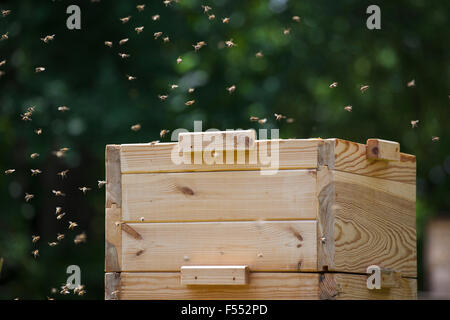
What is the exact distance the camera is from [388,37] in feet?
46.9

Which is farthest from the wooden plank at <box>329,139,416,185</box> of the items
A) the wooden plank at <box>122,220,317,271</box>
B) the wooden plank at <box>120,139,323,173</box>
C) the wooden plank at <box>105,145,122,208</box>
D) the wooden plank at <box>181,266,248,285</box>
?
the wooden plank at <box>105,145,122,208</box>

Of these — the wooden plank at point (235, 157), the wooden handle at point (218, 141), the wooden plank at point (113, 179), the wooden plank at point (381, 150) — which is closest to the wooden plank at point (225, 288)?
the wooden plank at point (113, 179)

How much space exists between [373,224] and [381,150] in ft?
1.47

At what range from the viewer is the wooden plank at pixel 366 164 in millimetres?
4027


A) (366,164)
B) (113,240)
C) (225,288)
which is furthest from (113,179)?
(366,164)

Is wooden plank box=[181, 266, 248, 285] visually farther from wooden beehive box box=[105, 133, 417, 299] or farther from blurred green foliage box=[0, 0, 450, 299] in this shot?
blurred green foliage box=[0, 0, 450, 299]

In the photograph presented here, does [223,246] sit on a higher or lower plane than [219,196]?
lower

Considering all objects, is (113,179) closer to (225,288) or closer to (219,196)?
(219,196)

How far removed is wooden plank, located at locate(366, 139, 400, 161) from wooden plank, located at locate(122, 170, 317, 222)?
52 centimetres

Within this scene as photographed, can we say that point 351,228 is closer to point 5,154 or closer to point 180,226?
point 180,226

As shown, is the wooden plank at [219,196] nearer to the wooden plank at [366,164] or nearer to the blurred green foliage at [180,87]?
the wooden plank at [366,164]

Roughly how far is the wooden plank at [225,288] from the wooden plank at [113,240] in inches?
3.6

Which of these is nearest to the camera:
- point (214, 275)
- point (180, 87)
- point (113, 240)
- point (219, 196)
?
point (214, 275)

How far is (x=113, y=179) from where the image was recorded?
4.30 m
